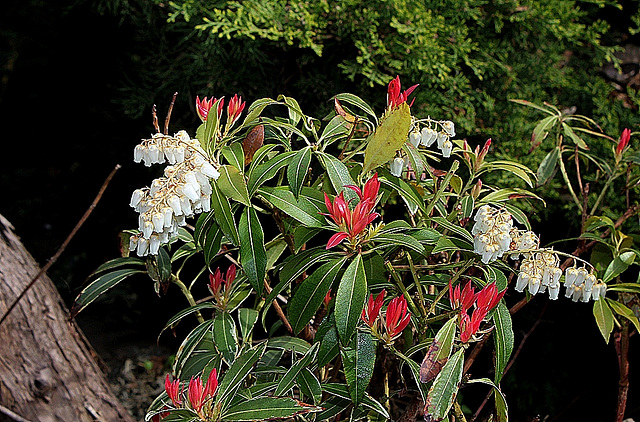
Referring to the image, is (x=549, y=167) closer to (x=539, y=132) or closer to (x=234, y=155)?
(x=539, y=132)

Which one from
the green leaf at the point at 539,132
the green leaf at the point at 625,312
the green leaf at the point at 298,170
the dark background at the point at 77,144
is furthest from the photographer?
the dark background at the point at 77,144

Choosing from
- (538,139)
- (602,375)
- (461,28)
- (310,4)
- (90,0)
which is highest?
(90,0)

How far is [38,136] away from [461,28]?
7.12 feet

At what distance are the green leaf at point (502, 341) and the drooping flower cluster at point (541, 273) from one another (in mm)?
59

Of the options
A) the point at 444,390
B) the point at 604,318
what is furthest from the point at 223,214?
the point at 604,318

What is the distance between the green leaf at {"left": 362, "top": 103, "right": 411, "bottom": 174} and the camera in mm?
862

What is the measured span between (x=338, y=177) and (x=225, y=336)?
382mm

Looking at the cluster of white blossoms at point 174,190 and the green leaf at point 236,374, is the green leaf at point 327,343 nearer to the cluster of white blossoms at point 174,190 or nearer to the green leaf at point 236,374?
the green leaf at point 236,374

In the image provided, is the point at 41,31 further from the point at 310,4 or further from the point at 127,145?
the point at 310,4

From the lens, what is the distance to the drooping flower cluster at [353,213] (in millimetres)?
837

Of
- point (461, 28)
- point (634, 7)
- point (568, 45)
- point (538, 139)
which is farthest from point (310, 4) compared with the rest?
point (634, 7)

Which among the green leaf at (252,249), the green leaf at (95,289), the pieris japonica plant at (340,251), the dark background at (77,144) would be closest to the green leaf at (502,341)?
the pieris japonica plant at (340,251)

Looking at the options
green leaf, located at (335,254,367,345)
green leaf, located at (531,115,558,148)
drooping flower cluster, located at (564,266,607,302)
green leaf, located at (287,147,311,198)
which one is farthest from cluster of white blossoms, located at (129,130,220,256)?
green leaf, located at (531,115,558,148)

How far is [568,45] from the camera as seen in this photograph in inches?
84.1
